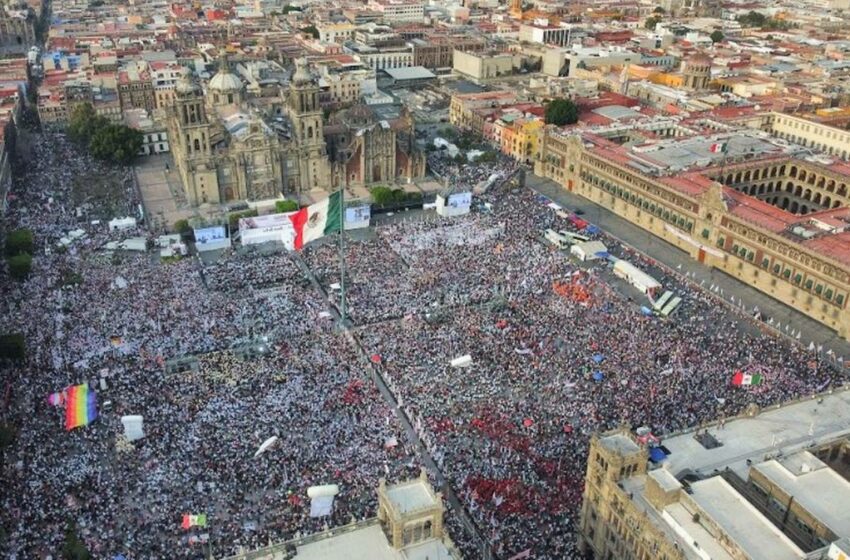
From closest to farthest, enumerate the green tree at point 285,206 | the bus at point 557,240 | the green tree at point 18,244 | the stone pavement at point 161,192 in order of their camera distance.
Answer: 1. the green tree at point 18,244
2. the bus at point 557,240
3. the green tree at point 285,206
4. the stone pavement at point 161,192

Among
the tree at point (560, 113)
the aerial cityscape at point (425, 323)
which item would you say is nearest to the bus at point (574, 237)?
the aerial cityscape at point (425, 323)

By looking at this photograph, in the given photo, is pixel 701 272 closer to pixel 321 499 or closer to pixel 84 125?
pixel 321 499

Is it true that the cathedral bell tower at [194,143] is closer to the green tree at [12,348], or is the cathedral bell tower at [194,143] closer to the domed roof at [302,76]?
the domed roof at [302,76]

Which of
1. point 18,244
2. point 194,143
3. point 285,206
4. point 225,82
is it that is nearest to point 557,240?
point 285,206

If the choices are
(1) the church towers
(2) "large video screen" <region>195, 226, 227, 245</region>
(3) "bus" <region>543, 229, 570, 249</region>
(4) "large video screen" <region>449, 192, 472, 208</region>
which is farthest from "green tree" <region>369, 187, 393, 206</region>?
(3) "bus" <region>543, 229, 570, 249</region>

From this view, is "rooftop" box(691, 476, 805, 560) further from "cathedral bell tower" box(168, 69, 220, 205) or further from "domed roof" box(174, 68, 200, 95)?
"domed roof" box(174, 68, 200, 95)

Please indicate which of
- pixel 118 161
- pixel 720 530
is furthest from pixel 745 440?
pixel 118 161
